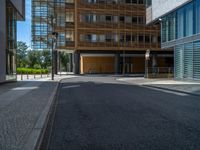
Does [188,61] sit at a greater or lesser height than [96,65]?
greater

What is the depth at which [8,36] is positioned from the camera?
31312 mm

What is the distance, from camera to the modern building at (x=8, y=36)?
91.3 feet

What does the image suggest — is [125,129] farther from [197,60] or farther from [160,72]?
[160,72]

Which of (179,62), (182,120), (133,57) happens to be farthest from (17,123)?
(133,57)

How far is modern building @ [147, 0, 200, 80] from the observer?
104 feet

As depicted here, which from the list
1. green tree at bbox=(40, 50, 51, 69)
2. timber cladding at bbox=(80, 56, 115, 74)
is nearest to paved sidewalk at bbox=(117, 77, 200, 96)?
timber cladding at bbox=(80, 56, 115, 74)

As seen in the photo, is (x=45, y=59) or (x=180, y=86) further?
(x=45, y=59)

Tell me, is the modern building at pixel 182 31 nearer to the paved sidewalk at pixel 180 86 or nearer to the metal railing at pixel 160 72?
the paved sidewalk at pixel 180 86

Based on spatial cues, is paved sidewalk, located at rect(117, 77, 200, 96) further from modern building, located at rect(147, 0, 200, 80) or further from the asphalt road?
the asphalt road

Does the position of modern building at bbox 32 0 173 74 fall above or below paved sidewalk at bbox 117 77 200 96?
above

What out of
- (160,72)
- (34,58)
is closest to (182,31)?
(160,72)

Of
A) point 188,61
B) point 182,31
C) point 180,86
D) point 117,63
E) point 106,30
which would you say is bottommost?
point 180,86

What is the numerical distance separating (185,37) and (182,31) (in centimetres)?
136

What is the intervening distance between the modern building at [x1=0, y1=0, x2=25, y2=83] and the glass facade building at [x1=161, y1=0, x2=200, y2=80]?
16.3 metres
